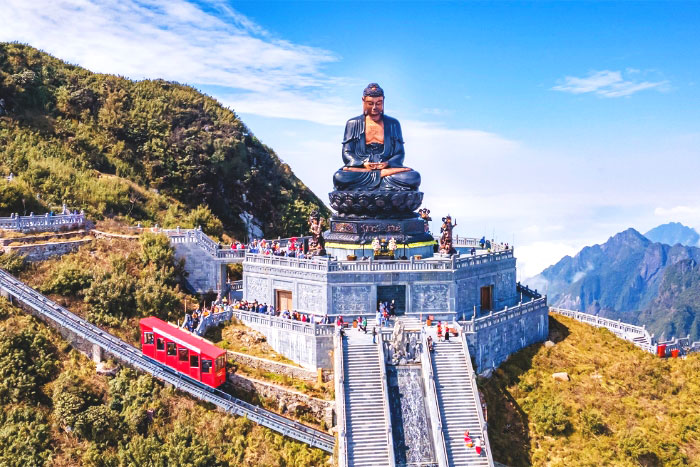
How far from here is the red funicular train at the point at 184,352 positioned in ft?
80.7

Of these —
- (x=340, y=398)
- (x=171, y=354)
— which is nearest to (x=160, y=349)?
(x=171, y=354)

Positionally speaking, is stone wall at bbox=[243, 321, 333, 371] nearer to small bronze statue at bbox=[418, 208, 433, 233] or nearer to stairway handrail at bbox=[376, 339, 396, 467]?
stairway handrail at bbox=[376, 339, 396, 467]

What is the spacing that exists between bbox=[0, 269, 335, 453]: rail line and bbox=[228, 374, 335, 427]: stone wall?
2.68 feet

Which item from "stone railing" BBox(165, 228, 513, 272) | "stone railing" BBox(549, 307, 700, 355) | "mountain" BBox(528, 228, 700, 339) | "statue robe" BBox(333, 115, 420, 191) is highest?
"statue robe" BBox(333, 115, 420, 191)

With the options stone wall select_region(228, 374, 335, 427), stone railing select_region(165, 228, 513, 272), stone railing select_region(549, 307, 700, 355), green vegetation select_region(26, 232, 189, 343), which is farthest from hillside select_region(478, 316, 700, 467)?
green vegetation select_region(26, 232, 189, 343)

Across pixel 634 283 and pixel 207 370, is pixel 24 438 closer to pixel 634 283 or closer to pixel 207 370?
pixel 207 370

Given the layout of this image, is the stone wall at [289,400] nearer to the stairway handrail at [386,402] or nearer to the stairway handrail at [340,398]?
the stairway handrail at [340,398]

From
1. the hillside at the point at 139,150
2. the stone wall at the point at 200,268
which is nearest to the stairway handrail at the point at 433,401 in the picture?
the stone wall at the point at 200,268

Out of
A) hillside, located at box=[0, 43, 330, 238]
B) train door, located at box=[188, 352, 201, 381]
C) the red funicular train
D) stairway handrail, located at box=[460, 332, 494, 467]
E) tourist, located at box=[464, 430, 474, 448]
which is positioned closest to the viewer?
stairway handrail, located at box=[460, 332, 494, 467]

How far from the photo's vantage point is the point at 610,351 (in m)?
32.7

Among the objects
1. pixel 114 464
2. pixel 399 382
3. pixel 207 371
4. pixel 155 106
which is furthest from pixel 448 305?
pixel 155 106

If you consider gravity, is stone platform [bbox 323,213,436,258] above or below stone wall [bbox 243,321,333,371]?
above

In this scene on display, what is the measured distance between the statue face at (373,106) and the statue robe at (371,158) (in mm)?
461

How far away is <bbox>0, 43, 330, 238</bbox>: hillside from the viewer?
45.4m
